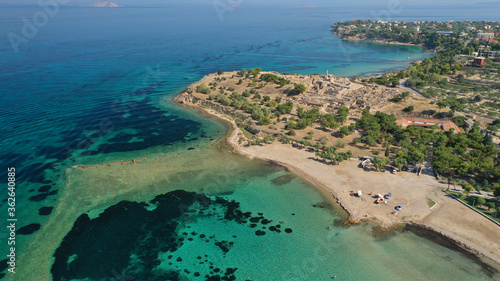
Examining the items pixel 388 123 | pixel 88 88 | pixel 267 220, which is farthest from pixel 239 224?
pixel 88 88

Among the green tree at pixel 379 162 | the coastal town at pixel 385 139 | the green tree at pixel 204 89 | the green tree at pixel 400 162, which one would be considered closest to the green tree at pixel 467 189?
the coastal town at pixel 385 139

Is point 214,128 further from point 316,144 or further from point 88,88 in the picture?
point 88,88

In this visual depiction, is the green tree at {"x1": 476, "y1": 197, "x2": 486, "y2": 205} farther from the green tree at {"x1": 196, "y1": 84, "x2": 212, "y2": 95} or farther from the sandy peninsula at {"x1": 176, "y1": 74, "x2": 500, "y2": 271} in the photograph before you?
the green tree at {"x1": 196, "y1": 84, "x2": 212, "y2": 95}

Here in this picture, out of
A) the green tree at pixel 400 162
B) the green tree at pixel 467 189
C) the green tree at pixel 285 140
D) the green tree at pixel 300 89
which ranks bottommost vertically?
the green tree at pixel 467 189

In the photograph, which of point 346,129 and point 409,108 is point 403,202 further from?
point 409,108

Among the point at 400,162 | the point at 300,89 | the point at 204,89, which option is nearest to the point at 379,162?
the point at 400,162

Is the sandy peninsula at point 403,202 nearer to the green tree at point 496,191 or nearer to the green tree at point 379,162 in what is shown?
the green tree at point 379,162
